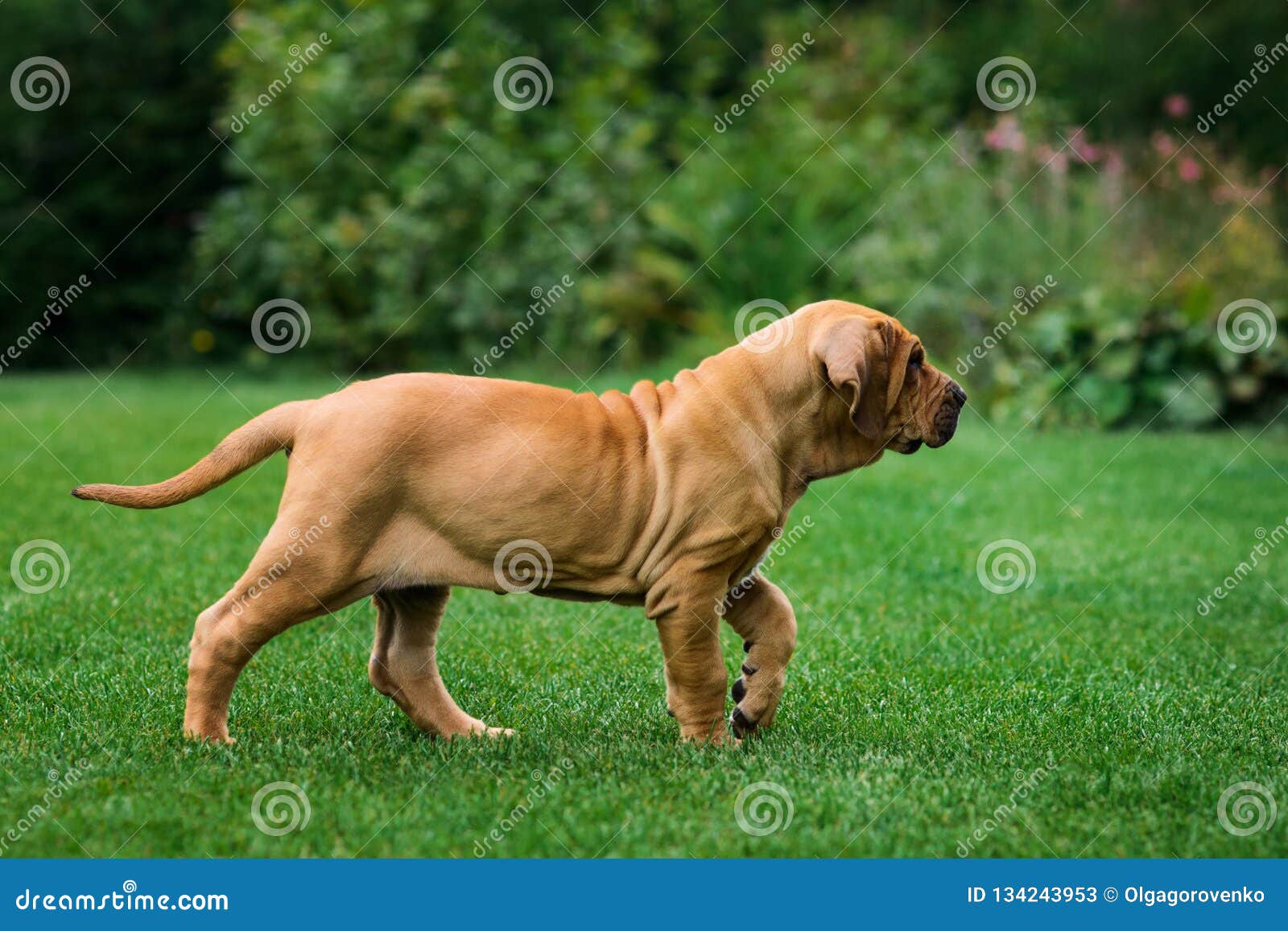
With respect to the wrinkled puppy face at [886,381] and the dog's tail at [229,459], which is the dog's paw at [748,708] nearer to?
the wrinkled puppy face at [886,381]

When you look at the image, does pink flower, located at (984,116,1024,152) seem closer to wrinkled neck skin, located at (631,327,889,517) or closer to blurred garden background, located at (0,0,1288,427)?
blurred garden background, located at (0,0,1288,427)

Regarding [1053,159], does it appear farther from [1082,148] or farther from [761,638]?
[761,638]

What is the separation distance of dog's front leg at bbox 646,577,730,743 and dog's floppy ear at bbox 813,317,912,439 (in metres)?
0.73

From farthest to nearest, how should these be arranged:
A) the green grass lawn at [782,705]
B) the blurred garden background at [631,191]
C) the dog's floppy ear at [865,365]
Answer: the blurred garden background at [631,191], the dog's floppy ear at [865,365], the green grass lawn at [782,705]

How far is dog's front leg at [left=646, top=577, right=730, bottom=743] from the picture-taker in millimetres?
4070

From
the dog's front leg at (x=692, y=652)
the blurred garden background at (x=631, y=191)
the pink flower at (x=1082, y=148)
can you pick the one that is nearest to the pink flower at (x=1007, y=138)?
the blurred garden background at (x=631, y=191)

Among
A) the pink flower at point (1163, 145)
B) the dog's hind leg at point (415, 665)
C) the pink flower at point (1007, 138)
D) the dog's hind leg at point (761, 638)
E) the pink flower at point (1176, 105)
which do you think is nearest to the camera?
the dog's hind leg at point (761, 638)

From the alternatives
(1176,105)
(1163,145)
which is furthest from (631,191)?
(1176,105)

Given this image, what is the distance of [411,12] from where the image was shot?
1559 centimetres

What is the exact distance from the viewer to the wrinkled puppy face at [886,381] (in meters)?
4.07

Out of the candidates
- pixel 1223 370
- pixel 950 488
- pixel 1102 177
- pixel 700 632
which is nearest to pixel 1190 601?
pixel 950 488

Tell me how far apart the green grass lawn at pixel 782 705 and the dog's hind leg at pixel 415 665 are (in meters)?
0.11

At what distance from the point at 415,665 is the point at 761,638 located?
46.7 inches

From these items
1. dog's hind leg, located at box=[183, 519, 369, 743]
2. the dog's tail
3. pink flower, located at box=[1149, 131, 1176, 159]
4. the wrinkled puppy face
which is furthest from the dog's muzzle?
pink flower, located at box=[1149, 131, 1176, 159]
